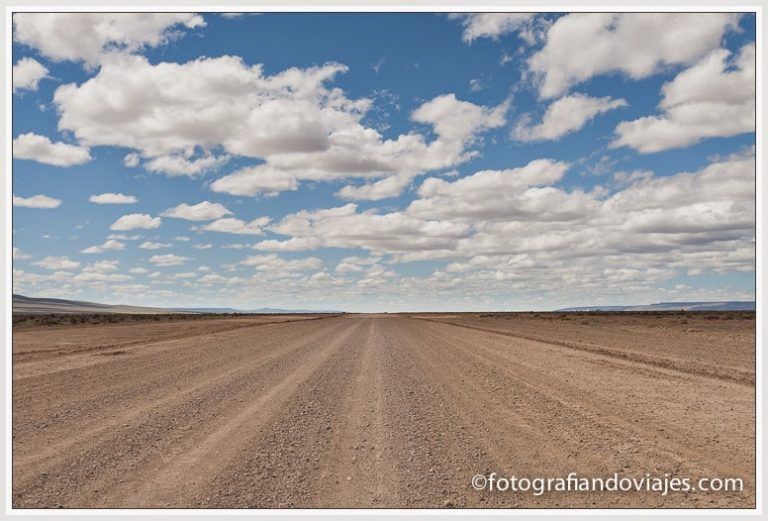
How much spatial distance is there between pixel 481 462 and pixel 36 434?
21.8 feet

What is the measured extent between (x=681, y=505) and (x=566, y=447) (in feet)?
6.50

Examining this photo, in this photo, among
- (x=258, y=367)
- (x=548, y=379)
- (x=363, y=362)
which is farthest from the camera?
(x=363, y=362)

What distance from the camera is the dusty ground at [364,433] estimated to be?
5.80 meters

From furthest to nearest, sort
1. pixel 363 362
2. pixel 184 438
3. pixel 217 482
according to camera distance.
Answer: pixel 363 362
pixel 184 438
pixel 217 482

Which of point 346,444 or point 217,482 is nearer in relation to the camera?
point 217,482

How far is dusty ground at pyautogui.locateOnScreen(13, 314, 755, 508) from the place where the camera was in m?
5.80

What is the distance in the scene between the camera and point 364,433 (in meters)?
8.27

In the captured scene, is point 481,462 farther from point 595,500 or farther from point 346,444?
point 346,444

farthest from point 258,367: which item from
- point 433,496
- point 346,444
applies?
point 433,496

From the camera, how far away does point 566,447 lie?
294 inches

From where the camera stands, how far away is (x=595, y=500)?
570 centimetres

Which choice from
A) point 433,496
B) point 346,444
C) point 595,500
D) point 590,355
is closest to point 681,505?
point 595,500
